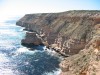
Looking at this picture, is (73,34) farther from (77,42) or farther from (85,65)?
(85,65)

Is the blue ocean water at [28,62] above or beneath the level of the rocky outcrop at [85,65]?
beneath

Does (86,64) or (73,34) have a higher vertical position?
(86,64)

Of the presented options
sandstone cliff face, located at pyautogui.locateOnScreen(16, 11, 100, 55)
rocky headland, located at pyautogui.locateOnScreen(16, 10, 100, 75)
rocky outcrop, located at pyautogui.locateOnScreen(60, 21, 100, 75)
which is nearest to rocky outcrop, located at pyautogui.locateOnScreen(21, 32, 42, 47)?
rocky headland, located at pyautogui.locateOnScreen(16, 10, 100, 75)

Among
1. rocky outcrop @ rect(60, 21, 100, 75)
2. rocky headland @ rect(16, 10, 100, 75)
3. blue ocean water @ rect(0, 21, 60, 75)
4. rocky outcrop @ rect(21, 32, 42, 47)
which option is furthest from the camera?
rocky outcrop @ rect(21, 32, 42, 47)

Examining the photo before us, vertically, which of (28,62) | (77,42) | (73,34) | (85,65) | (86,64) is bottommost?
(28,62)

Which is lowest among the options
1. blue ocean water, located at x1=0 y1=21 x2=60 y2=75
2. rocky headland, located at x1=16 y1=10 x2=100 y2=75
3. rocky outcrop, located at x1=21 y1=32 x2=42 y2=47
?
blue ocean water, located at x1=0 y1=21 x2=60 y2=75

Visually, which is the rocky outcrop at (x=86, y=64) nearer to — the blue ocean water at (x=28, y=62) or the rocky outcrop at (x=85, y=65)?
the rocky outcrop at (x=85, y=65)

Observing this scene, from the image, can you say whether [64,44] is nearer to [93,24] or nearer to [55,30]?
[93,24]

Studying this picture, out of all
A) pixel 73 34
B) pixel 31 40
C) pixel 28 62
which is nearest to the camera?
pixel 28 62

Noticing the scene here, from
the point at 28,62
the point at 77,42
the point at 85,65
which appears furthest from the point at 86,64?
the point at 77,42

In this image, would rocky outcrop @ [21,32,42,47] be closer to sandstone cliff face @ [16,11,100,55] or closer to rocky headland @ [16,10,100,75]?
rocky headland @ [16,10,100,75]

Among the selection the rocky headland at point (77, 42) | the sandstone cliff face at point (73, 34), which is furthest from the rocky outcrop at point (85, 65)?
the sandstone cliff face at point (73, 34)

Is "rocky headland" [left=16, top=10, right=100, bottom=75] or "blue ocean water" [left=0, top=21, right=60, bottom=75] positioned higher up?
"rocky headland" [left=16, top=10, right=100, bottom=75]
